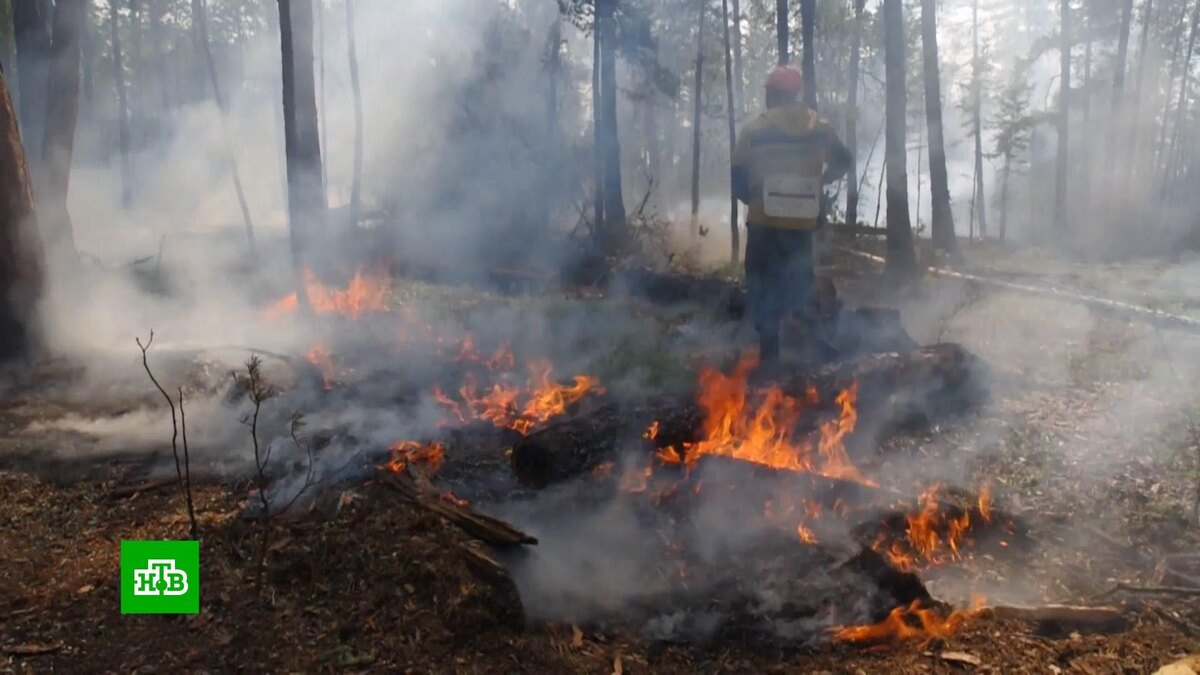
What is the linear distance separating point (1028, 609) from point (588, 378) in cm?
442

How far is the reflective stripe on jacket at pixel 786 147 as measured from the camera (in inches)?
235

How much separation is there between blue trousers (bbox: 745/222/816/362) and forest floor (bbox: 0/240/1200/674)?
1434 mm

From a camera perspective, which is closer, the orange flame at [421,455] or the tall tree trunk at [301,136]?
the orange flame at [421,455]

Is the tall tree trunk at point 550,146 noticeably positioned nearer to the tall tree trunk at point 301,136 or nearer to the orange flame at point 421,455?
the tall tree trunk at point 301,136

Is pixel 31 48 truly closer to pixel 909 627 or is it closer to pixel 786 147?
pixel 786 147

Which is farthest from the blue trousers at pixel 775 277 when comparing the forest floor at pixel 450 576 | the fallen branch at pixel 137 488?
the fallen branch at pixel 137 488

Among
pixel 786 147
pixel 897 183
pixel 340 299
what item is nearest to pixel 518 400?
pixel 786 147

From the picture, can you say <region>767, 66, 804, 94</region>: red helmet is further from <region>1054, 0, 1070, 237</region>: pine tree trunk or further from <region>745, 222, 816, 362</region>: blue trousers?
<region>1054, 0, 1070, 237</region>: pine tree trunk

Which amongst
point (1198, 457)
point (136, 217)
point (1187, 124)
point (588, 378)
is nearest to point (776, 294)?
point (588, 378)

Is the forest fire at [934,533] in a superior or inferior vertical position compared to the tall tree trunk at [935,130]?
inferior

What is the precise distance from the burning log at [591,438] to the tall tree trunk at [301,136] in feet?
25.3

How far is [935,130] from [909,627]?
1564 cm

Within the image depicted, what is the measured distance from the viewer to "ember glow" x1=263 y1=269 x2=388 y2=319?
11227 mm

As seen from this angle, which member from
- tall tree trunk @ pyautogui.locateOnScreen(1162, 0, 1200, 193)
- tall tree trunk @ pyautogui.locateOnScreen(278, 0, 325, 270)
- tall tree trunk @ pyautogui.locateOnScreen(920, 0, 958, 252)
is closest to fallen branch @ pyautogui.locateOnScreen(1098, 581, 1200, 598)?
tall tree trunk @ pyautogui.locateOnScreen(278, 0, 325, 270)
